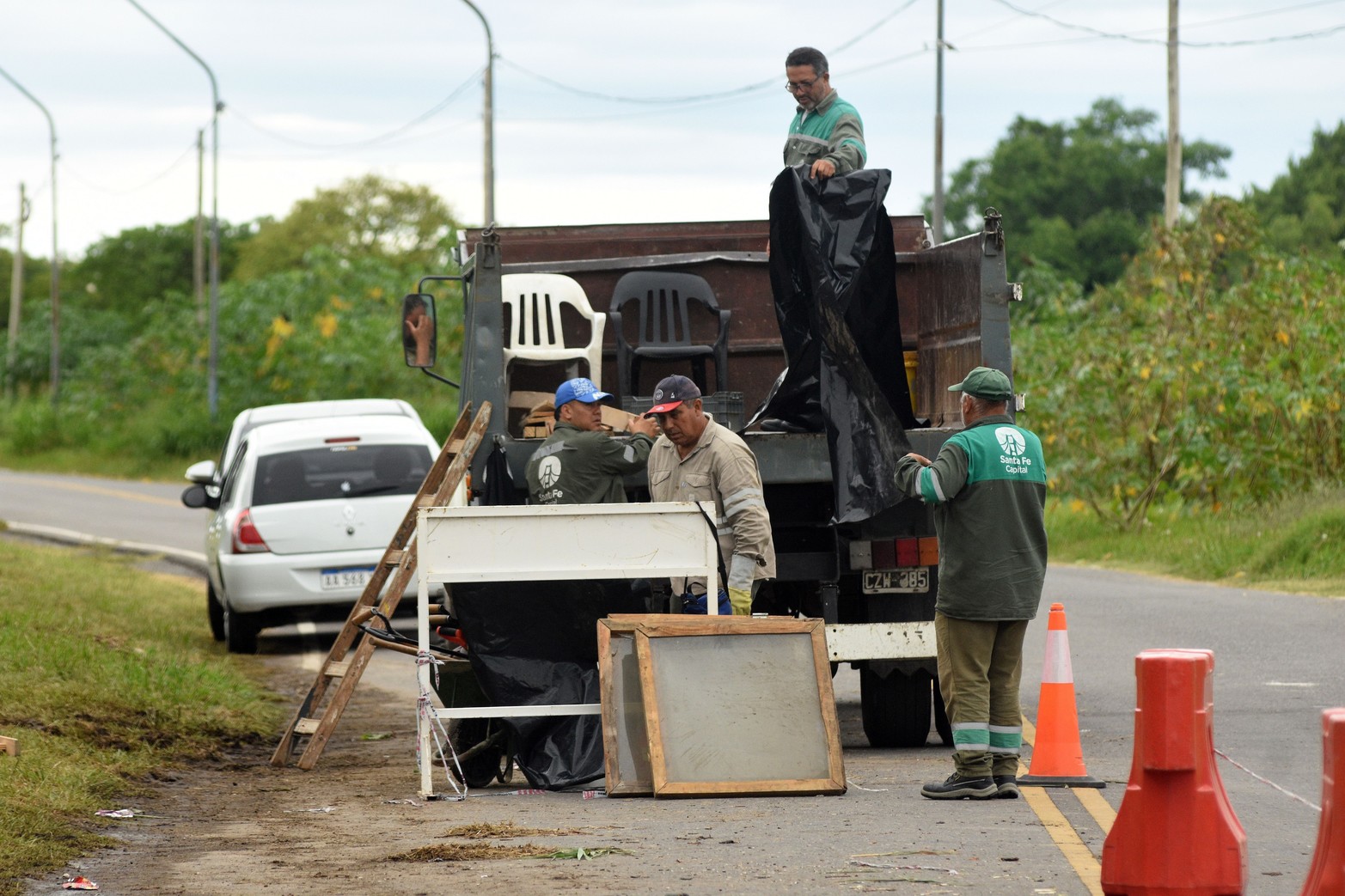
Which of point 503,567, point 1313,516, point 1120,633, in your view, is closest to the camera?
point 503,567

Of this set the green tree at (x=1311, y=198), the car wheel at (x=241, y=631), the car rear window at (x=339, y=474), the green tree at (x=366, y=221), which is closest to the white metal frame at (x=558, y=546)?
the car rear window at (x=339, y=474)

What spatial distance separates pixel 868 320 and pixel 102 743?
172 inches

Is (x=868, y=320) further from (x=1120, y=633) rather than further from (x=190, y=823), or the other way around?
(x=1120, y=633)

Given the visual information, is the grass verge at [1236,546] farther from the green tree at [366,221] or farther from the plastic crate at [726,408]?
the green tree at [366,221]

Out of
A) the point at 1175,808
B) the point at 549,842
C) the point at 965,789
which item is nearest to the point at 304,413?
the point at 965,789

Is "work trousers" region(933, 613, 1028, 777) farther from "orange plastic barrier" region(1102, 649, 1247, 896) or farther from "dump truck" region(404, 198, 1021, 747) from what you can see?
"orange plastic barrier" region(1102, 649, 1247, 896)

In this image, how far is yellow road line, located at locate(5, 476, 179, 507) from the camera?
3303 centimetres

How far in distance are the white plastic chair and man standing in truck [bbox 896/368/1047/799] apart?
313 cm

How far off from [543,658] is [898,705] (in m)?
2.09

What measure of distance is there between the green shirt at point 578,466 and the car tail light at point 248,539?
18.0ft

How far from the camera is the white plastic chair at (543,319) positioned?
10625 millimetres

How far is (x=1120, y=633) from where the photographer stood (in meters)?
14.0

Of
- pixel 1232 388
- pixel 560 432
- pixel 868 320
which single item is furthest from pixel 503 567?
pixel 1232 388

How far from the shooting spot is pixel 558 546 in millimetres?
8398
